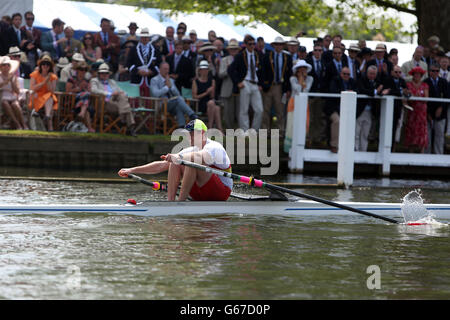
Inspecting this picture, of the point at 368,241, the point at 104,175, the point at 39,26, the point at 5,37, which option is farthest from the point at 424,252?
the point at 39,26

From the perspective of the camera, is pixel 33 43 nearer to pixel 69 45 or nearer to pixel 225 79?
pixel 69 45

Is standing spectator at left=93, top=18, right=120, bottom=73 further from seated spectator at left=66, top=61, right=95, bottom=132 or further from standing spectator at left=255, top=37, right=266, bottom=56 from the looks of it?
standing spectator at left=255, top=37, right=266, bottom=56

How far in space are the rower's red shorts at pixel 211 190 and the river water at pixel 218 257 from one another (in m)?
0.26

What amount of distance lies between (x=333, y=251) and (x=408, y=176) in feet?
31.4

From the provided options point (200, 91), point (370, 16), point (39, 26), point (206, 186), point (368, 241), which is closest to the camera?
point (368, 241)

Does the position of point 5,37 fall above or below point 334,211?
above

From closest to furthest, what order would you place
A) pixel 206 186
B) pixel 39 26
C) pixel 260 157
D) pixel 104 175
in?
pixel 206 186, pixel 104 175, pixel 260 157, pixel 39 26

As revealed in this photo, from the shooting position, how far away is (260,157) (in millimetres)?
16938

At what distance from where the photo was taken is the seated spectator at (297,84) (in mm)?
16984

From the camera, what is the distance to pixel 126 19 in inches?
911

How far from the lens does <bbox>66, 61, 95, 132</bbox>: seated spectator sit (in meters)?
17.4

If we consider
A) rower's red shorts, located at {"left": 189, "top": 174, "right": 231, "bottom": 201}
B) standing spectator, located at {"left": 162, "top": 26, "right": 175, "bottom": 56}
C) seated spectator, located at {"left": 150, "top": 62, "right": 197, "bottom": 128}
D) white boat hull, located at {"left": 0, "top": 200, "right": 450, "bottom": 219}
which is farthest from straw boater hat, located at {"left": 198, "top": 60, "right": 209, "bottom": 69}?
rower's red shorts, located at {"left": 189, "top": 174, "right": 231, "bottom": 201}

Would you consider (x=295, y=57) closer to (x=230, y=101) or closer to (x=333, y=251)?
(x=230, y=101)

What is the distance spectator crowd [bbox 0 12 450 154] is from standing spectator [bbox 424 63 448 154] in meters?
0.02
